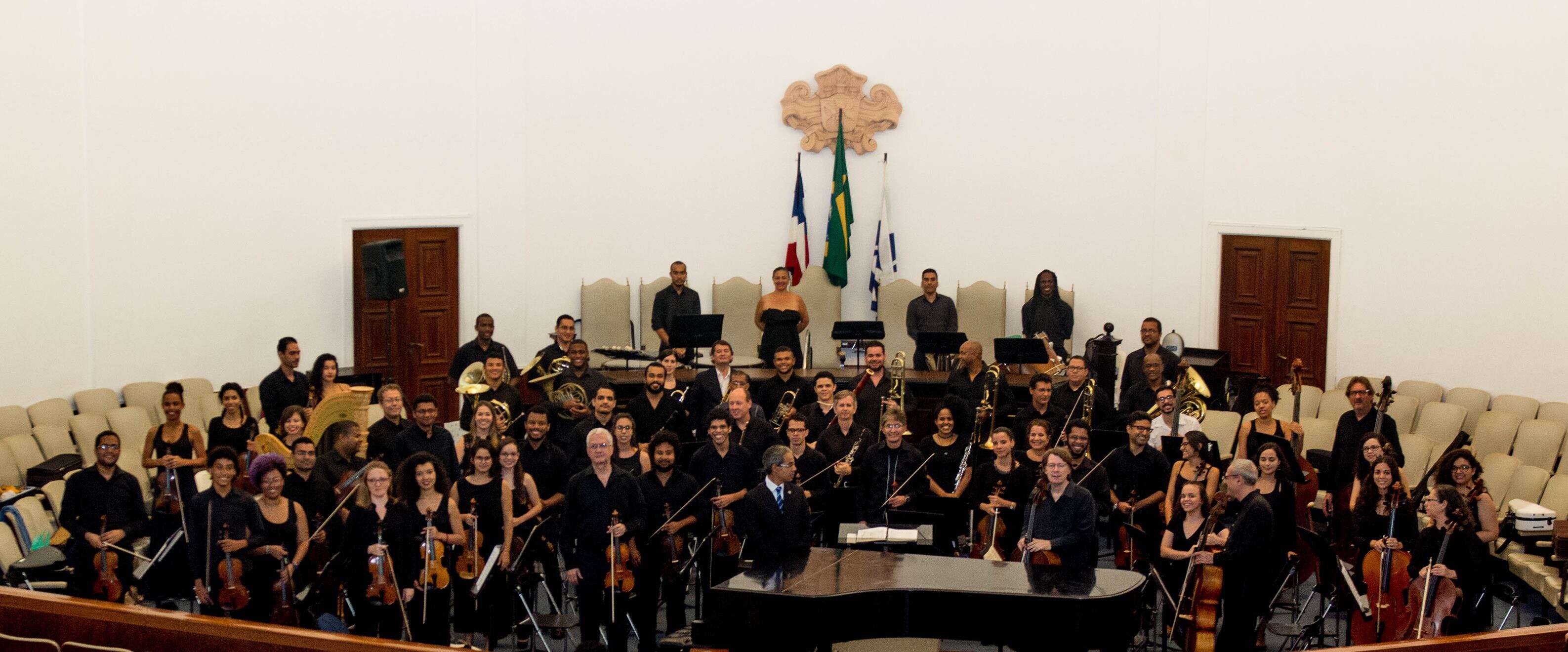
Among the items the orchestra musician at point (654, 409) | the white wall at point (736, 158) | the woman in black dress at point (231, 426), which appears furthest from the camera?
the white wall at point (736, 158)

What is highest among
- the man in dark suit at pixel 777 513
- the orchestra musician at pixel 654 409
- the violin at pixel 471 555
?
the orchestra musician at pixel 654 409

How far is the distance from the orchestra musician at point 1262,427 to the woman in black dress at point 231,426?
6.43 meters

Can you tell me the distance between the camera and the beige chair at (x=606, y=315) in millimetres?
14469

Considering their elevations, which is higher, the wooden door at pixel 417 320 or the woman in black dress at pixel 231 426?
the wooden door at pixel 417 320

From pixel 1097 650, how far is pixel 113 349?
8206 mm

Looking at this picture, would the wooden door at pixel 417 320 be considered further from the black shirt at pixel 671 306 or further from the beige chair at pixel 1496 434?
the beige chair at pixel 1496 434

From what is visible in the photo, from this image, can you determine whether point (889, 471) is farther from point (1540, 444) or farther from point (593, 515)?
point (1540, 444)

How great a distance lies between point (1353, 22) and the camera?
42.7ft

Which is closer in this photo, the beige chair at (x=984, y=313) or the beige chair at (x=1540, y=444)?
the beige chair at (x=1540, y=444)

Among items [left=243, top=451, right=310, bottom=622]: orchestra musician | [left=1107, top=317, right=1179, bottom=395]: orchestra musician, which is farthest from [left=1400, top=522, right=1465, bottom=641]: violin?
[left=243, top=451, right=310, bottom=622]: orchestra musician

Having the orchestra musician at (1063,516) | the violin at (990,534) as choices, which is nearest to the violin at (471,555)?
the violin at (990,534)

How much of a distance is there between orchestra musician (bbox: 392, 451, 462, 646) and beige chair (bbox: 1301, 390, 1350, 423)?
6.89 meters

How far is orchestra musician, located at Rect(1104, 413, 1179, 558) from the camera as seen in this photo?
937cm

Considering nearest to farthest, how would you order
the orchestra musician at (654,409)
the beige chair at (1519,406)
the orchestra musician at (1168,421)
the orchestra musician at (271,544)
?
1. the orchestra musician at (271,544)
2. the orchestra musician at (1168,421)
3. the orchestra musician at (654,409)
4. the beige chair at (1519,406)
